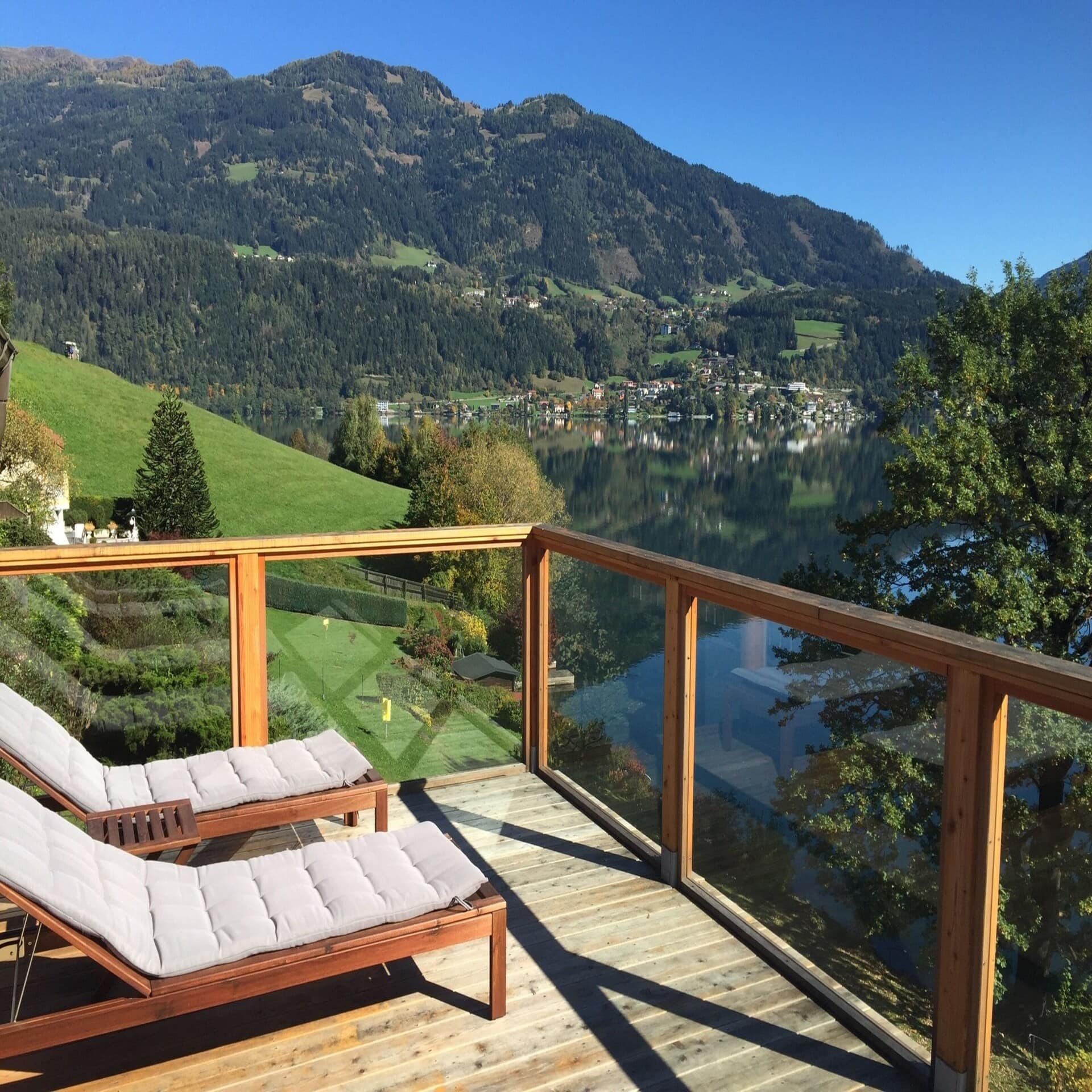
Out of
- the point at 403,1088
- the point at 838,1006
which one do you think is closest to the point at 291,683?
the point at 403,1088

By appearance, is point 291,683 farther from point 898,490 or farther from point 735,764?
point 898,490

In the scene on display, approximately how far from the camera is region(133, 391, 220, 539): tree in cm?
4403

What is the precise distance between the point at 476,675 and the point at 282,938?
221 centimetres

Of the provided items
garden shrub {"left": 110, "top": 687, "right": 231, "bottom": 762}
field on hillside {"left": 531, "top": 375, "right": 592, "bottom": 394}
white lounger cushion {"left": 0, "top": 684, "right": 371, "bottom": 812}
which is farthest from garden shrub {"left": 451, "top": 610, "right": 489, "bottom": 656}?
field on hillside {"left": 531, "top": 375, "right": 592, "bottom": 394}

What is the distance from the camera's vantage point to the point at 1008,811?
2.07 meters

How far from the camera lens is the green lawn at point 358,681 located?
3.97 metres

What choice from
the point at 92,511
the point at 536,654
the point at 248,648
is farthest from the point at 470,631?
the point at 92,511

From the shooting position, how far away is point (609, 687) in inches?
152

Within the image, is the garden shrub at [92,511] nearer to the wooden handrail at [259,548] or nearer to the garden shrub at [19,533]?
the garden shrub at [19,533]

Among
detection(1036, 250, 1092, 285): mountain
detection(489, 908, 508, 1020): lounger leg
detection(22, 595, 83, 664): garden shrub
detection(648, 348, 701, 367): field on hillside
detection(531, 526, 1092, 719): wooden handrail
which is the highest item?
detection(648, 348, 701, 367): field on hillside

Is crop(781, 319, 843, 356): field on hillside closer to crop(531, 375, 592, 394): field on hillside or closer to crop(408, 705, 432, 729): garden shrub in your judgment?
crop(531, 375, 592, 394): field on hillside

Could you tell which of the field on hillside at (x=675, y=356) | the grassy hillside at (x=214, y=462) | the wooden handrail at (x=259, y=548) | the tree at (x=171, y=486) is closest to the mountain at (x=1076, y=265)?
the wooden handrail at (x=259, y=548)

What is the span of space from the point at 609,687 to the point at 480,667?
2.67 feet

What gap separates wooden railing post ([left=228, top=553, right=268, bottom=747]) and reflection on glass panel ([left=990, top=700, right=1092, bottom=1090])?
2.91 metres
